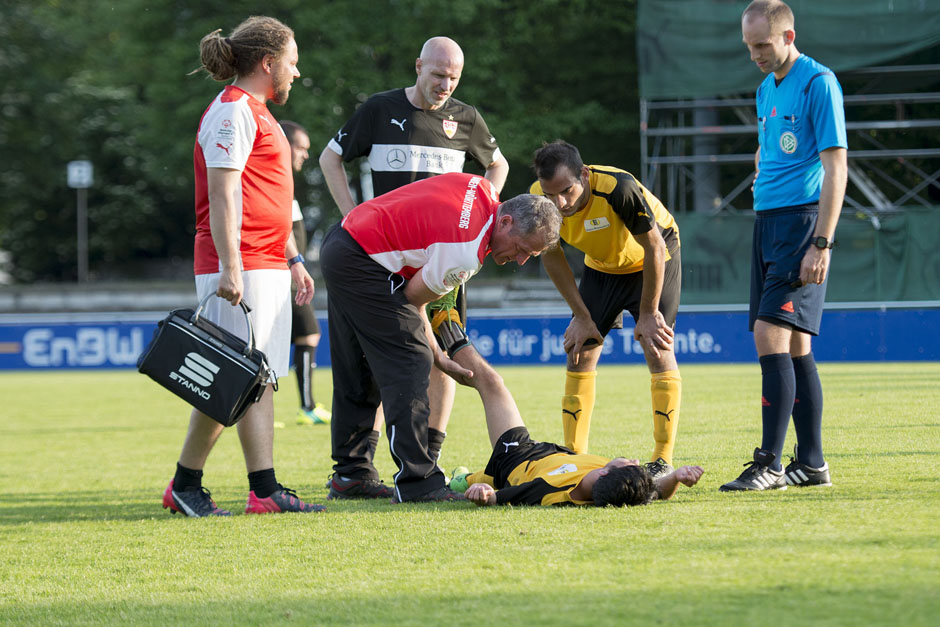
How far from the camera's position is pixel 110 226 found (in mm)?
38656

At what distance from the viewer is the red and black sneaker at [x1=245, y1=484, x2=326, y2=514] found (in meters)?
5.07


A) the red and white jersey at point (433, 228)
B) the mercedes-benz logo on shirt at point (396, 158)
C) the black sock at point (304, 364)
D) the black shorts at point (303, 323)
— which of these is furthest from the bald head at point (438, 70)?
the black sock at point (304, 364)

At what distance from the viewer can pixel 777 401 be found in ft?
16.4

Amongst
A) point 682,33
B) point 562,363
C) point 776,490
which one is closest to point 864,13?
point 682,33

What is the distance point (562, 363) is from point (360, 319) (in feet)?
42.3

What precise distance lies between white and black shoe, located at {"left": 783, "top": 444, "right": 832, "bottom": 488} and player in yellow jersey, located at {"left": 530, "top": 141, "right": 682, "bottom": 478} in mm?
575

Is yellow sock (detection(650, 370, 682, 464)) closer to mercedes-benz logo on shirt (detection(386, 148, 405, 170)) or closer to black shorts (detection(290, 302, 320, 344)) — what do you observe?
mercedes-benz logo on shirt (detection(386, 148, 405, 170))

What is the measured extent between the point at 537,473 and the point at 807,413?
4.30 ft

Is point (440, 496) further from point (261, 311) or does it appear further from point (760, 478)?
point (760, 478)

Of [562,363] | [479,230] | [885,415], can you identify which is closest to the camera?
[479,230]

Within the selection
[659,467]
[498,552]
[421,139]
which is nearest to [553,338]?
[421,139]

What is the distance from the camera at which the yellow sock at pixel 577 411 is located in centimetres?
571

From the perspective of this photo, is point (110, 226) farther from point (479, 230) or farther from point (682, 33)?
point (479, 230)

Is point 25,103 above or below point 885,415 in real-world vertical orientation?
above
